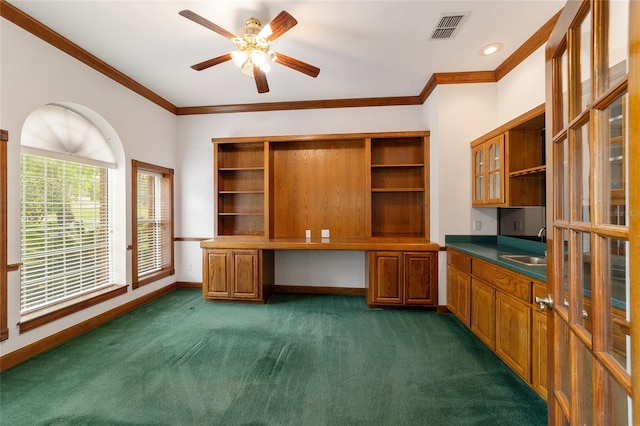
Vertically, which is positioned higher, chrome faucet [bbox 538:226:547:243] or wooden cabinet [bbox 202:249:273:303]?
chrome faucet [bbox 538:226:547:243]

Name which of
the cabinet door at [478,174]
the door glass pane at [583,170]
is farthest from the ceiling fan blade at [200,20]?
the cabinet door at [478,174]

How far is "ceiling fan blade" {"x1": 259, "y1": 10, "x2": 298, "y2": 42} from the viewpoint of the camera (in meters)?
1.85

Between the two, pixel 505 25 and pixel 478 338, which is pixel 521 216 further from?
pixel 505 25

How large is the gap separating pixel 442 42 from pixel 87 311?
4.51 meters

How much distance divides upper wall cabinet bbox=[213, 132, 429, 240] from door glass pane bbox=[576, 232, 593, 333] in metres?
2.74

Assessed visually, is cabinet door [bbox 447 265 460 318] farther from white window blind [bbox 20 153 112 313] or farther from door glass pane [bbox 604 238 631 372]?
white window blind [bbox 20 153 112 313]

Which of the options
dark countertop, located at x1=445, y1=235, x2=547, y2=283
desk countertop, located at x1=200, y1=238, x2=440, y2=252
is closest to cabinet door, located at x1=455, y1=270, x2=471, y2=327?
dark countertop, located at x1=445, y1=235, x2=547, y2=283

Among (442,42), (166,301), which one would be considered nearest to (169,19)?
(442,42)

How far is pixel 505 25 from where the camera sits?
2.31 m

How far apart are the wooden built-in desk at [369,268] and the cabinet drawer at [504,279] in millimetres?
739

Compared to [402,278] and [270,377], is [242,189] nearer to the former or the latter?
[402,278]

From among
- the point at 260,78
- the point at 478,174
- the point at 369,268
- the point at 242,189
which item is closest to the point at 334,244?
the point at 369,268

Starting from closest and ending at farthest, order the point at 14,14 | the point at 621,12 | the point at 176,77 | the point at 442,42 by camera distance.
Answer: the point at 621,12, the point at 14,14, the point at 442,42, the point at 176,77

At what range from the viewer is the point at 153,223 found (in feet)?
12.5
